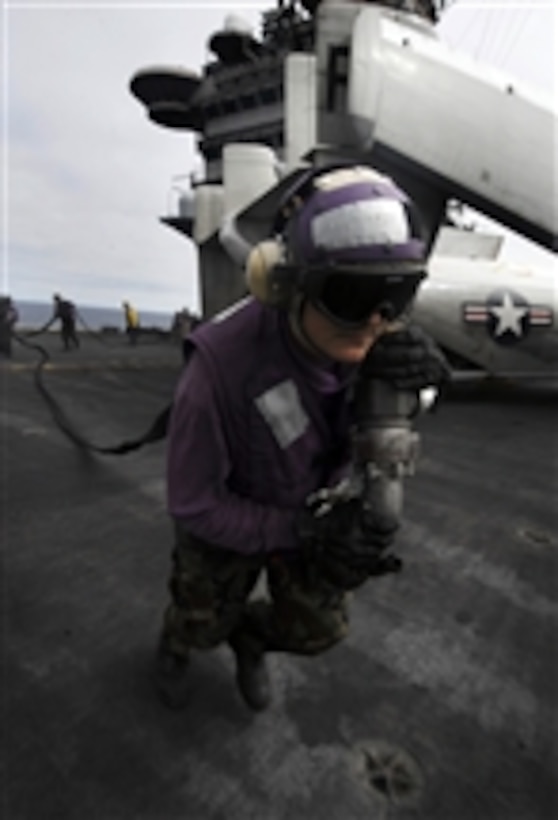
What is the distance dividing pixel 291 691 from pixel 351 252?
1631 millimetres

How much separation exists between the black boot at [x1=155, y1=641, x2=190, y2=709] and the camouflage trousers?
4 centimetres

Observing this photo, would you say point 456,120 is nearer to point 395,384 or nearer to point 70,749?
point 395,384

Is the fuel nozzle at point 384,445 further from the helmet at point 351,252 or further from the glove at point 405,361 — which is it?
the helmet at point 351,252

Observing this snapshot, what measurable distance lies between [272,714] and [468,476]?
130 inches

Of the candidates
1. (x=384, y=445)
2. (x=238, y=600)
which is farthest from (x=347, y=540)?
(x=238, y=600)

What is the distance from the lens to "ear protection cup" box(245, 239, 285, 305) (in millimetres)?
1242

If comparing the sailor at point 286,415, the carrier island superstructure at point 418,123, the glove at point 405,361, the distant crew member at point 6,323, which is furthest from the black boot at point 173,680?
the distant crew member at point 6,323

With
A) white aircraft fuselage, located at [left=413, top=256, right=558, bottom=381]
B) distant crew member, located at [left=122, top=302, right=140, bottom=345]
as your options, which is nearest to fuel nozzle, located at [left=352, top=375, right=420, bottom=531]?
white aircraft fuselage, located at [left=413, top=256, right=558, bottom=381]

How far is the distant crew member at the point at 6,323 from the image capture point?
10.4m

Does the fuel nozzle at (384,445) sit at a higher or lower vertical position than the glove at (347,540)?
higher

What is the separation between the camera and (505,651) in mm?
2129

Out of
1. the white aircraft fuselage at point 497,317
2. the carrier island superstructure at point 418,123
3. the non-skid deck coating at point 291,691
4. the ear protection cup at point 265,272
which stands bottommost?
the non-skid deck coating at point 291,691

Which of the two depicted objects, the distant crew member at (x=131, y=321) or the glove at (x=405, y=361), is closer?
the glove at (x=405, y=361)

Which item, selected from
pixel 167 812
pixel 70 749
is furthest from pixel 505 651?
pixel 70 749
